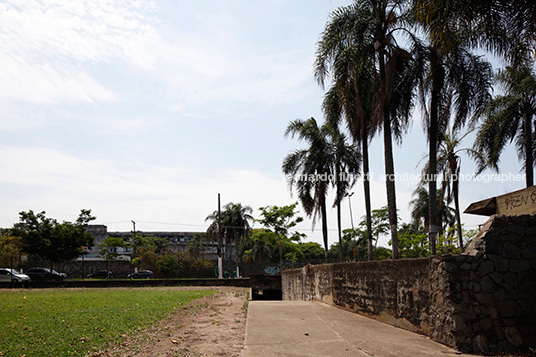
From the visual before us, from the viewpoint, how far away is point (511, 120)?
70.0ft

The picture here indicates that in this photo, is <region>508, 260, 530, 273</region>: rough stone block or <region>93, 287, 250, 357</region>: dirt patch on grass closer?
<region>93, 287, 250, 357</region>: dirt patch on grass

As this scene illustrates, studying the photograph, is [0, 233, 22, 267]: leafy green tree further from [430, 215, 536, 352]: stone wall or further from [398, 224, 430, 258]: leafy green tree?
[430, 215, 536, 352]: stone wall

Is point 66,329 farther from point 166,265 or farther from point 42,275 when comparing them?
point 166,265

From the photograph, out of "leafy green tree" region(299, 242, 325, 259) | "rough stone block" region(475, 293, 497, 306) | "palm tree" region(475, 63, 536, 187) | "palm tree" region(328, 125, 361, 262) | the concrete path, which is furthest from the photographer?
"leafy green tree" region(299, 242, 325, 259)

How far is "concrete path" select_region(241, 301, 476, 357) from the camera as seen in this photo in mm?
6852

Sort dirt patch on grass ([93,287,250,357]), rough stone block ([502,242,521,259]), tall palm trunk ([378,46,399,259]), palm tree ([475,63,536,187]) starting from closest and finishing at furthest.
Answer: dirt patch on grass ([93,287,250,357]), rough stone block ([502,242,521,259]), tall palm trunk ([378,46,399,259]), palm tree ([475,63,536,187])

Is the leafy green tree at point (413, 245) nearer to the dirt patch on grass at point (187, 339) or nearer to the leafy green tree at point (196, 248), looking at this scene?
the dirt patch on grass at point (187, 339)

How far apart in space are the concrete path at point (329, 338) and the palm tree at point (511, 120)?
48.9 feet

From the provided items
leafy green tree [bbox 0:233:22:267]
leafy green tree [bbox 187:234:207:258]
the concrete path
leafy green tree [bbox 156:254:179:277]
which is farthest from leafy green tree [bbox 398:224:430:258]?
leafy green tree [bbox 187:234:207:258]

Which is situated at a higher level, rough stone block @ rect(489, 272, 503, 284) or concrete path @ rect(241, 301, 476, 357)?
rough stone block @ rect(489, 272, 503, 284)

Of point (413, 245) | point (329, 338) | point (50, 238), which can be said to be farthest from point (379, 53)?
point (50, 238)

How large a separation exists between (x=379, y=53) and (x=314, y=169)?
13747 millimetres

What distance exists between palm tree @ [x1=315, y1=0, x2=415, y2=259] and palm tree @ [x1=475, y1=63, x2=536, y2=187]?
5866mm

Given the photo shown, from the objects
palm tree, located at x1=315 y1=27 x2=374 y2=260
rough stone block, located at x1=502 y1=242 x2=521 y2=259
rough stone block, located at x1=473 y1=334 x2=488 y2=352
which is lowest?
rough stone block, located at x1=473 y1=334 x2=488 y2=352
